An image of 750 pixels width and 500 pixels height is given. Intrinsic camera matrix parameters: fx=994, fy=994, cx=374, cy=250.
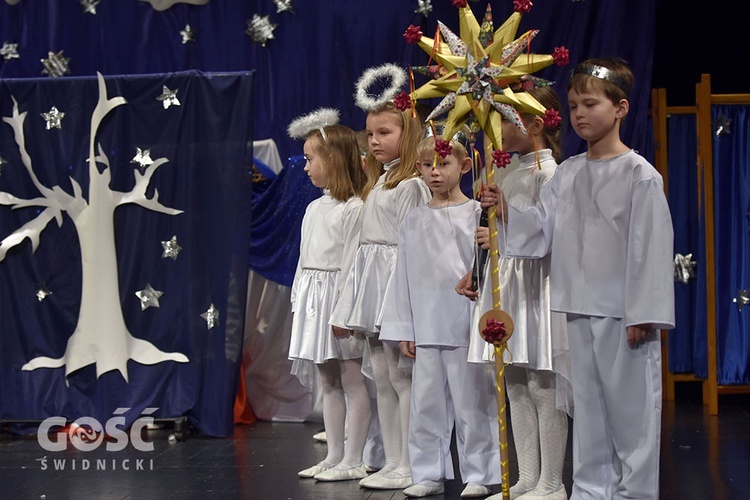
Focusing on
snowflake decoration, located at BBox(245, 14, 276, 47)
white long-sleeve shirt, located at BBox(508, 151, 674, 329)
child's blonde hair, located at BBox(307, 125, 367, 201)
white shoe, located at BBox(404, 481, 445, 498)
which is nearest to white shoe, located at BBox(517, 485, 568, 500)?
white shoe, located at BBox(404, 481, 445, 498)

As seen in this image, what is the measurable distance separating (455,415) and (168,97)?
2599mm

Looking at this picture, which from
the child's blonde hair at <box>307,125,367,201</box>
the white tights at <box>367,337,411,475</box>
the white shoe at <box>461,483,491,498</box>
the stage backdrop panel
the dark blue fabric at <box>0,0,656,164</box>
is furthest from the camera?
the dark blue fabric at <box>0,0,656,164</box>

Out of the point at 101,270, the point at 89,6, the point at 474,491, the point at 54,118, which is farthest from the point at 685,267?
the point at 89,6

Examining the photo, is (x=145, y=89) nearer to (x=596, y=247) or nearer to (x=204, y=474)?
(x=204, y=474)

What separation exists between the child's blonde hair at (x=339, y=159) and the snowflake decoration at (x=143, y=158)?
130 cm

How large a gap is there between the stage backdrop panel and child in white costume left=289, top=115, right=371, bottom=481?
2.95ft

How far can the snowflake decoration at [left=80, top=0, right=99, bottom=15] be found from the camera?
664 centimetres

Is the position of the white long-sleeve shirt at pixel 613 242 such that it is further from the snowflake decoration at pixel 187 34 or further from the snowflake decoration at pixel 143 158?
the snowflake decoration at pixel 187 34

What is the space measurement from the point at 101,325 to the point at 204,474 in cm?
137

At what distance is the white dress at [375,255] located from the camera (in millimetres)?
4055

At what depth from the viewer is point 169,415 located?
5359 millimetres

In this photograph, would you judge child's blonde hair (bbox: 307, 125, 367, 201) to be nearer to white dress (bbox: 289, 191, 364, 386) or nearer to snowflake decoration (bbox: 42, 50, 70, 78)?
white dress (bbox: 289, 191, 364, 386)

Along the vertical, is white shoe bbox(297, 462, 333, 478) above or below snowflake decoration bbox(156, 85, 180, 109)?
below

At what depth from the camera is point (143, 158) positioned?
5.44 metres
